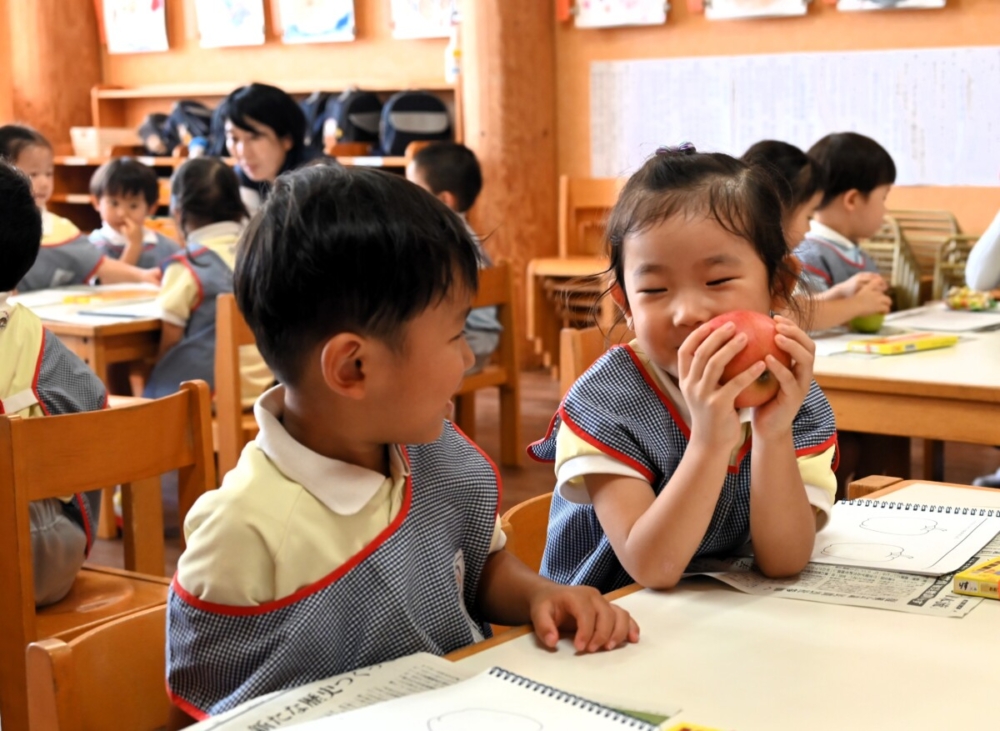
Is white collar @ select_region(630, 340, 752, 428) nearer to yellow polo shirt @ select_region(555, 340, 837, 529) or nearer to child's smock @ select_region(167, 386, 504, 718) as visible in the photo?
yellow polo shirt @ select_region(555, 340, 837, 529)

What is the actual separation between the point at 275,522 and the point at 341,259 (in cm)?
21

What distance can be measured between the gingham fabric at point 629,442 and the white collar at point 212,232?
251 centimetres

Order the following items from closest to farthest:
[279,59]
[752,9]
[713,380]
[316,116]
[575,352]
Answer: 1. [713,380]
2. [575,352]
3. [752,9]
4. [316,116]
5. [279,59]

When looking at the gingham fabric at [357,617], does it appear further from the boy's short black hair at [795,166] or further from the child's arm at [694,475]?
the boy's short black hair at [795,166]

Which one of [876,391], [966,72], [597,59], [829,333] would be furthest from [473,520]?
[597,59]

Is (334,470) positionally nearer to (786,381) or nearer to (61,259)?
(786,381)

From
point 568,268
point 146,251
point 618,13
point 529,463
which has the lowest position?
point 529,463

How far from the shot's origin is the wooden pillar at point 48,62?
24.3ft

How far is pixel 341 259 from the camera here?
3.38 ft

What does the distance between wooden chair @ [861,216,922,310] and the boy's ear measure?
4.15 metres

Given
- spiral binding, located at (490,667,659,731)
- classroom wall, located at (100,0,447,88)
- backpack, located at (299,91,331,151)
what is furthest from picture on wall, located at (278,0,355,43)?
spiral binding, located at (490,667,659,731)

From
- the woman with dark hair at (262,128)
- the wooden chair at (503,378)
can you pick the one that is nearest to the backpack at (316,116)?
the woman with dark hair at (262,128)

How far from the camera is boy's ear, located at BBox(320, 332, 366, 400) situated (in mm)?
1046

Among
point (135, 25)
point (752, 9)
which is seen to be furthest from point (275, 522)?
point (135, 25)
